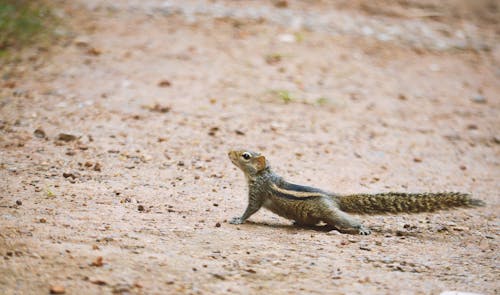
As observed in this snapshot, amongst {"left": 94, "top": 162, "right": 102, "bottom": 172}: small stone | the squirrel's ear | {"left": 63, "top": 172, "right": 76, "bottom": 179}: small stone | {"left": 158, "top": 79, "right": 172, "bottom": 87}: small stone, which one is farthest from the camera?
{"left": 158, "top": 79, "right": 172, "bottom": 87}: small stone

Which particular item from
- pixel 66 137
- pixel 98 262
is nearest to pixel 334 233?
pixel 98 262

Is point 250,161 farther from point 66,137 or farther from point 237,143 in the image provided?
point 66,137

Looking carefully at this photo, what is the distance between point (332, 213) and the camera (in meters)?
4.39

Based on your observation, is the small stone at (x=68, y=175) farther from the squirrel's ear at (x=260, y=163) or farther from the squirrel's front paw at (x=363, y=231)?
the squirrel's front paw at (x=363, y=231)

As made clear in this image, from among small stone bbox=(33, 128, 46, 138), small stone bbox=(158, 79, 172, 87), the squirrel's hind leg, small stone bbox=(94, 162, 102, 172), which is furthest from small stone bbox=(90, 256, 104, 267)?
small stone bbox=(158, 79, 172, 87)

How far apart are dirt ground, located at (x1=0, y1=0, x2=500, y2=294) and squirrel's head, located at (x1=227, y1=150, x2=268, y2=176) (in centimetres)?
39

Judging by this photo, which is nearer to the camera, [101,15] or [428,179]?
[428,179]

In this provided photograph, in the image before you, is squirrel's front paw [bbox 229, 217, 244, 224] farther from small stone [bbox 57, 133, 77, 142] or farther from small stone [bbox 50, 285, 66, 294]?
small stone [bbox 57, 133, 77, 142]

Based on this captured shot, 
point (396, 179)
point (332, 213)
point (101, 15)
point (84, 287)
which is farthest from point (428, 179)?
point (101, 15)

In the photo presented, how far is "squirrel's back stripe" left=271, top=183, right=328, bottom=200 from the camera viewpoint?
446 centimetres

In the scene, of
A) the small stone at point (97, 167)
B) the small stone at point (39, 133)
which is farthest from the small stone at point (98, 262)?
the small stone at point (39, 133)

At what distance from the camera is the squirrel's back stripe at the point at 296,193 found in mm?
4457

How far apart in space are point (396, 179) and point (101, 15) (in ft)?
Result: 19.9

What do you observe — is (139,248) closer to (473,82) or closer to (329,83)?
(329,83)
